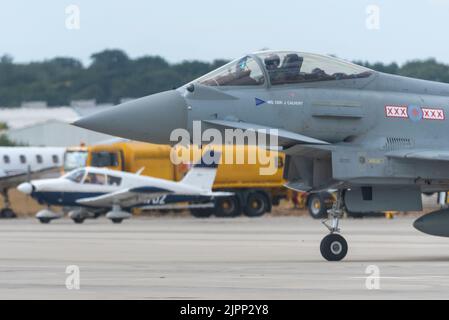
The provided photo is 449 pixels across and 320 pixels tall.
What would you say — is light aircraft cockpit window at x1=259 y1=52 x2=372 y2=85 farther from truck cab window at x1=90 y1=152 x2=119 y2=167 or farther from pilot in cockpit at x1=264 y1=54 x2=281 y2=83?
truck cab window at x1=90 y1=152 x2=119 y2=167

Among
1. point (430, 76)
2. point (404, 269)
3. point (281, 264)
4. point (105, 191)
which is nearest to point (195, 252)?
point (281, 264)

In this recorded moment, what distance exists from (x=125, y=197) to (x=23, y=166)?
10.5m

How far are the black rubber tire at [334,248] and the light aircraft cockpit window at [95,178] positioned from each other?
23470mm

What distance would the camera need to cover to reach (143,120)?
16.7m

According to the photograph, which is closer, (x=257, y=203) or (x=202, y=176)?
(x=202, y=176)

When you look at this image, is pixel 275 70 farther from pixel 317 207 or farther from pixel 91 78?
pixel 91 78

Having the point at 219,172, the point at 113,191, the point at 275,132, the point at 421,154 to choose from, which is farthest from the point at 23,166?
the point at 421,154

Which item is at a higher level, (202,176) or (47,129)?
(47,129)

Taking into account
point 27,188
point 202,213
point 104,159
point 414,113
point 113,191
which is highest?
point 414,113

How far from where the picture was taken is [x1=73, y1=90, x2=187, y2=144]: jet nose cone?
16.7 meters

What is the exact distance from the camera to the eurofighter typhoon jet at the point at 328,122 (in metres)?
16.8

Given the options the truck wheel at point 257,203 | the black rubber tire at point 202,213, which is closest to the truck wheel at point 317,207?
the truck wheel at point 257,203
